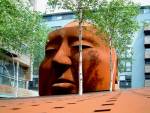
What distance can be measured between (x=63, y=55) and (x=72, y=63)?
3.01 feet

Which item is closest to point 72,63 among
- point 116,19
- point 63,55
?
point 63,55

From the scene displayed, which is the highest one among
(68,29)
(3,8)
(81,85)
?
(3,8)

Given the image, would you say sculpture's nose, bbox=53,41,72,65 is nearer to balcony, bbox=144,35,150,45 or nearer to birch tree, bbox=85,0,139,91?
birch tree, bbox=85,0,139,91

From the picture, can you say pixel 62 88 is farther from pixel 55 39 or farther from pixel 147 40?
pixel 147 40

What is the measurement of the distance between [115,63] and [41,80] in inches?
179

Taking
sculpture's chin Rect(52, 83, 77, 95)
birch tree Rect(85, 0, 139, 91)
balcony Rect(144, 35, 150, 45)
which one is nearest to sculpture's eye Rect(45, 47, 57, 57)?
sculpture's chin Rect(52, 83, 77, 95)

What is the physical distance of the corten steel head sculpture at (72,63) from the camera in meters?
18.0

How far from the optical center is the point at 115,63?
846 inches

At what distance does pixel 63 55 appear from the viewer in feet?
59.1

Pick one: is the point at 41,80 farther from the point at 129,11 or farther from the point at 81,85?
the point at 129,11

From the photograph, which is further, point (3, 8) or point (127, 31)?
point (127, 31)

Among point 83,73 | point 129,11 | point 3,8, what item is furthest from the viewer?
point 129,11

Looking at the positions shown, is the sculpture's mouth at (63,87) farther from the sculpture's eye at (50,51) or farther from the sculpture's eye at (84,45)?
the sculpture's eye at (84,45)

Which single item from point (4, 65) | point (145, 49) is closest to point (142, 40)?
point (145, 49)
